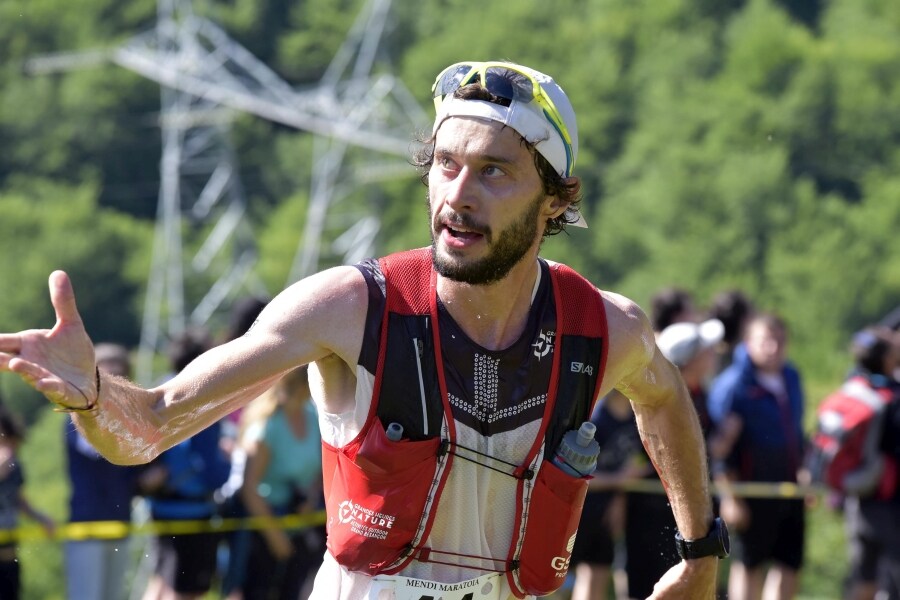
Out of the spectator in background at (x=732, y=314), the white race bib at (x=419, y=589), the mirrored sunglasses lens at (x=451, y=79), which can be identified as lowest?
the white race bib at (x=419, y=589)

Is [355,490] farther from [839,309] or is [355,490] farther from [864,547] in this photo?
[839,309]

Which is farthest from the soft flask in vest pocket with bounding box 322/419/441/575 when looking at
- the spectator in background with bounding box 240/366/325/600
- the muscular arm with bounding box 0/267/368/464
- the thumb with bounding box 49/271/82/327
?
the spectator in background with bounding box 240/366/325/600

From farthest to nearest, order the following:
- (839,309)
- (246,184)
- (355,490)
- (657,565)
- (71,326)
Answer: (246,184), (839,309), (657,565), (355,490), (71,326)

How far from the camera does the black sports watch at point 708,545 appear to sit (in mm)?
4359

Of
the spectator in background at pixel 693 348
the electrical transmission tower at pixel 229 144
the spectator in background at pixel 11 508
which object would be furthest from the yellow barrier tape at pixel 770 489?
the electrical transmission tower at pixel 229 144

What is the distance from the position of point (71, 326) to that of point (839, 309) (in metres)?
38.2

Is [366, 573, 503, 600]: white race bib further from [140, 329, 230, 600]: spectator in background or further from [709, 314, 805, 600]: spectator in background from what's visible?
[709, 314, 805, 600]: spectator in background

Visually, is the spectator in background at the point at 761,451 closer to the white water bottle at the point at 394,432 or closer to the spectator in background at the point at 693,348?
the spectator in background at the point at 693,348

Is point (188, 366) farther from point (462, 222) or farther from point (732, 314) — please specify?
point (732, 314)

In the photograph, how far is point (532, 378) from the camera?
3.89 meters

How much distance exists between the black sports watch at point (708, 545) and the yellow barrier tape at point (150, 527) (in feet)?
13.6

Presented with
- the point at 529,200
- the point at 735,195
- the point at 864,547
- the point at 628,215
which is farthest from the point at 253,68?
the point at 529,200

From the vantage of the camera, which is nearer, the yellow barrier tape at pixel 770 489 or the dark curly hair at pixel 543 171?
the dark curly hair at pixel 543 171

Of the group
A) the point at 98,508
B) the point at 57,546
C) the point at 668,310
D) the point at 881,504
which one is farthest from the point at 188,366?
the point at 57,546
